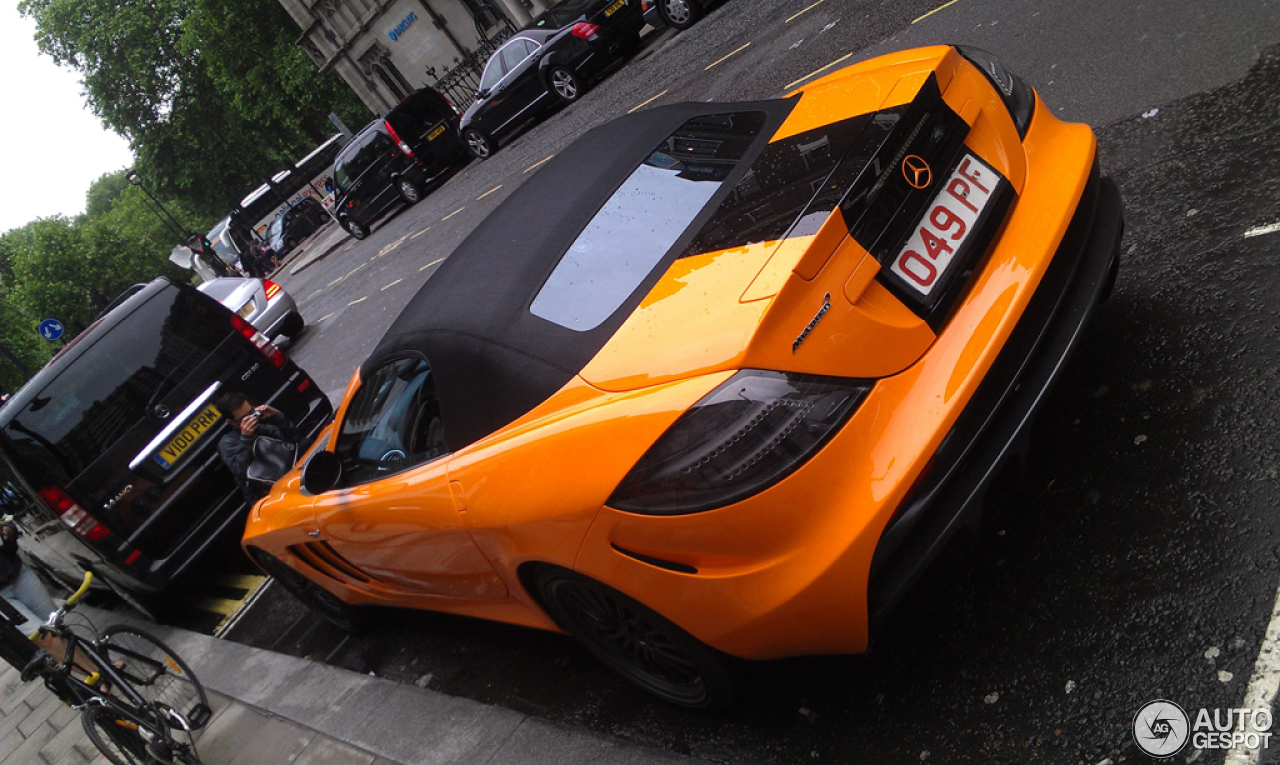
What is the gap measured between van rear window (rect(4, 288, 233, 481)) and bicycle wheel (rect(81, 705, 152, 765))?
2.11 m

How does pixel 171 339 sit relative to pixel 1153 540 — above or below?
above

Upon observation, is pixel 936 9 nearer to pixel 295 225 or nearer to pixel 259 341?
pixel 259 341

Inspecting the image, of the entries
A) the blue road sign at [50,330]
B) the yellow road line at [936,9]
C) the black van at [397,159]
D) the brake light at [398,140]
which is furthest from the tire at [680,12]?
the blue road sign at [50,330]

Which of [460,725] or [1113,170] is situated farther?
[1113,170]

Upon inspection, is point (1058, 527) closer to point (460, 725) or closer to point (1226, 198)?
point (1226, 198)

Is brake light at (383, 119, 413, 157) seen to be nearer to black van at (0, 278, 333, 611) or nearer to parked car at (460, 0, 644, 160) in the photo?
parked car at (460, 0, 644, 160)

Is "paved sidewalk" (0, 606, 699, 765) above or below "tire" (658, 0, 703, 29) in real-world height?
below

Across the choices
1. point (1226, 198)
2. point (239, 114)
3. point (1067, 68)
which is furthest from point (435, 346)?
point (239, 114)

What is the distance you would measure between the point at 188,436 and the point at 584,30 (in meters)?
10.5

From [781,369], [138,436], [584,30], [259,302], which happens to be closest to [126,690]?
[138,436]

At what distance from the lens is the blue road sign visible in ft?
55.7

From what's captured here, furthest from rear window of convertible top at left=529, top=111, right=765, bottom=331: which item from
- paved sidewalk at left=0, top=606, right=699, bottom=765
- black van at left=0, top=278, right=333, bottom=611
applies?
black van at left=0, top=278, right=333, bottom=611

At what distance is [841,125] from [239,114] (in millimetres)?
49218

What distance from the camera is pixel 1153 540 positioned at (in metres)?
2.35
